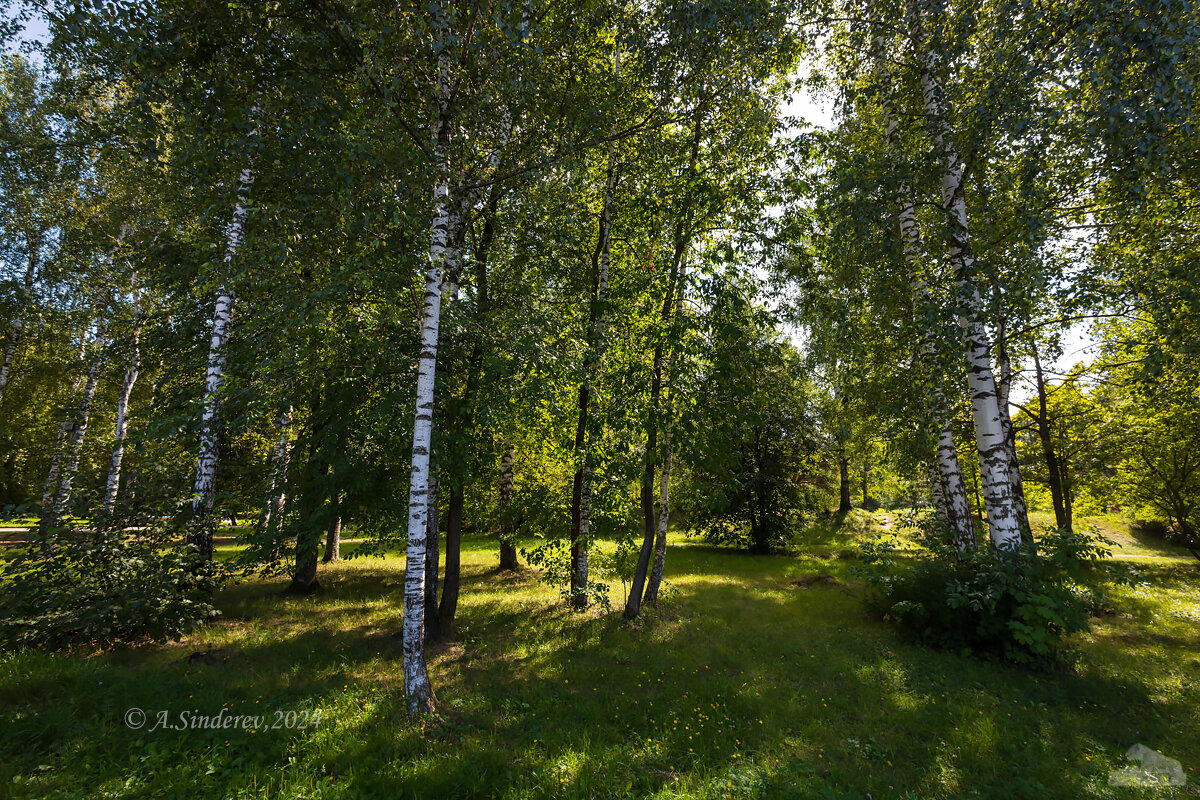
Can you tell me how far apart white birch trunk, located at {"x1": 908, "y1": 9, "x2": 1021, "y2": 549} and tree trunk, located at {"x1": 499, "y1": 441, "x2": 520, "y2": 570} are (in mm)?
10592

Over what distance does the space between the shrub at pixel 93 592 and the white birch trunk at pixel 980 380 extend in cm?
1464

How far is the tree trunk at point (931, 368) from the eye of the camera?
9095mm

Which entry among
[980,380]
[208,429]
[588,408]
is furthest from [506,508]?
[980,380]

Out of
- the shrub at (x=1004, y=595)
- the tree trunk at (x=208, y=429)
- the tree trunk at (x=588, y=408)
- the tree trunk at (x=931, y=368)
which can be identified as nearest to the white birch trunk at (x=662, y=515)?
the tree trunk at (x=588, y=408)

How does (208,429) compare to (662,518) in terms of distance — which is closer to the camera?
(208,429)

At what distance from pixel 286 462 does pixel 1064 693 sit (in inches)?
599

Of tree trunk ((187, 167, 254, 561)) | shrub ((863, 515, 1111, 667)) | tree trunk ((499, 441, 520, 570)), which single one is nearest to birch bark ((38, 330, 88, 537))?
tree trunk ((187, 167, 254, 561))

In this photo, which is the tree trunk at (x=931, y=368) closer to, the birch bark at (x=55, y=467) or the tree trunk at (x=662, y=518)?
the tree trunk at (x=662, y=518)

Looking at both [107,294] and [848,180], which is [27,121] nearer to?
[107,294]

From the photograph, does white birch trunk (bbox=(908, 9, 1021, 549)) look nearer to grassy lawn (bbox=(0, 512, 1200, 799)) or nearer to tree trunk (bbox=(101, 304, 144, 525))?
grassy lawn (bbox=(0, 512, 1200, 799))

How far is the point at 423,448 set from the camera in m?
6.51

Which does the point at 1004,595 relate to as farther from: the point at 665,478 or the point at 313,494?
the point at 313,494

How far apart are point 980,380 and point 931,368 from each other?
3.58ft

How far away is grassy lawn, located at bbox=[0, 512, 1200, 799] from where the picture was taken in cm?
486
